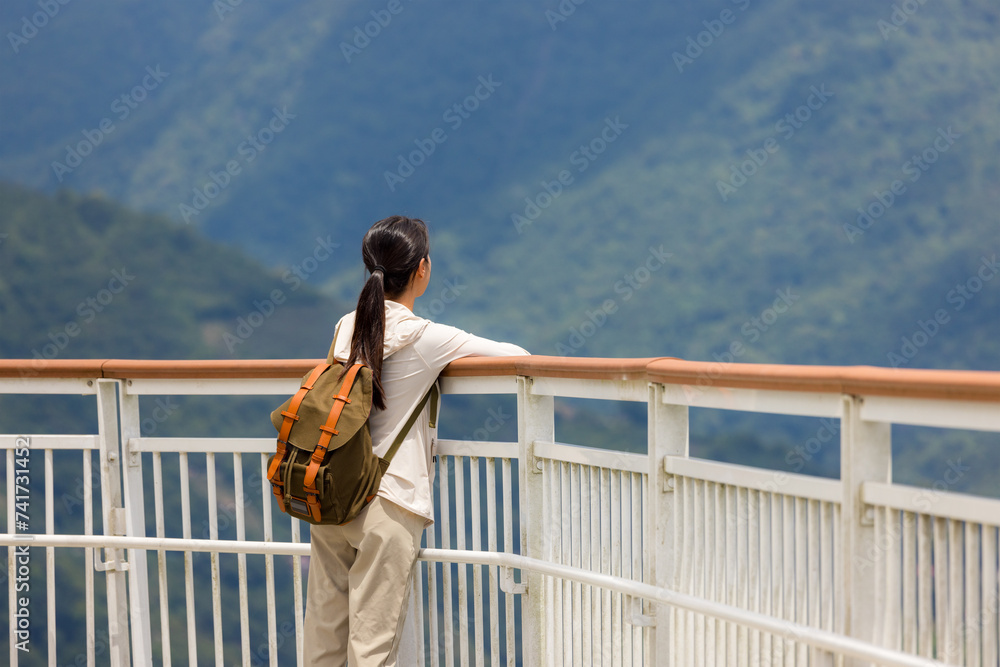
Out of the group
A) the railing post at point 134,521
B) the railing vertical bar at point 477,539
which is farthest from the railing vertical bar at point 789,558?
the railing post at point 134,521

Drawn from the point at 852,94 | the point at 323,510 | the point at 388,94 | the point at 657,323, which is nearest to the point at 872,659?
the point at 323,510

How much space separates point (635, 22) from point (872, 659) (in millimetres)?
68185

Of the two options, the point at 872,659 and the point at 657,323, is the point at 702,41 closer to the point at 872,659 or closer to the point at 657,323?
the point at 657,323

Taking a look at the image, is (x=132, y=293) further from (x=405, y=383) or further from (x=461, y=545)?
(x=405, y=383)

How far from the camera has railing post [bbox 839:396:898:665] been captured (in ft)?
6.27

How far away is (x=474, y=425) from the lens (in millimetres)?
49188

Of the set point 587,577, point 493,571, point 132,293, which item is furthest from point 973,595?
point 132,293

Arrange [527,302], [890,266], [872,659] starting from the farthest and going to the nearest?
1. [527,302]
2. [890,266]
3. [872,659]

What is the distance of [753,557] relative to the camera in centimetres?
216

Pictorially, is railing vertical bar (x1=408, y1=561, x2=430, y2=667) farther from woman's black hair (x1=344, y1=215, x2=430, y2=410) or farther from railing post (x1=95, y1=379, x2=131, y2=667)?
railing post (x1=95, y1=379, x2=131, y2=667)

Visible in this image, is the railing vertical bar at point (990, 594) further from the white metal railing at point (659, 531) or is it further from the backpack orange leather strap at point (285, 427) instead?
the backpack orange leather strap at point (285, 427)

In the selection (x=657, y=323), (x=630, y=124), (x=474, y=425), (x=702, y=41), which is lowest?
(x=474, y=425)

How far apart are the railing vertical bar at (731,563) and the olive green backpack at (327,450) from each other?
874mm

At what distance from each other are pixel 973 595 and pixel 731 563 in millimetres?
566
